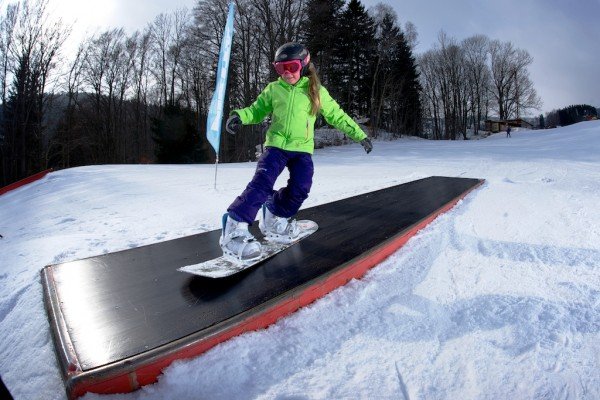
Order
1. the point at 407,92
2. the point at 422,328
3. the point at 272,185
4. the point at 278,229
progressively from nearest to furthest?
the point at 422,328
the point at 272,185
the point at 278,229
the point at 407,92

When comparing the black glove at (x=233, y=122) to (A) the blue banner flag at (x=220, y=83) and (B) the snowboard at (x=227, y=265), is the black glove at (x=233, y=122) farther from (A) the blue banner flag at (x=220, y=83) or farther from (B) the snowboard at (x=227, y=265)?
(A) the blue banner flag at (x=220, y=83)

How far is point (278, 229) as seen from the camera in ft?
8.31

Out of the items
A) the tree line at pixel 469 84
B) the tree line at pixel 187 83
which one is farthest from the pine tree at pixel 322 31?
the tree line at pixel 469 84

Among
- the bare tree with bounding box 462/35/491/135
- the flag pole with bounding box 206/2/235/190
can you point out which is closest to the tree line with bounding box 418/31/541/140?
the bare tree with bounding box 462/35/491/135

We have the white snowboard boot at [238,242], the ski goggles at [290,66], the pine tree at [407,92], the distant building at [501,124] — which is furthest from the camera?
the distant building at [501,124]

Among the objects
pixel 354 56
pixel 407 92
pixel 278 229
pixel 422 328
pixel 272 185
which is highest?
pixel 354 56

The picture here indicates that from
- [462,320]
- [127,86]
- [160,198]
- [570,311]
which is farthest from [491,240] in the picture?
[127,86]

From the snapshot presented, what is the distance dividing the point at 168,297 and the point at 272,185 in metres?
0.97

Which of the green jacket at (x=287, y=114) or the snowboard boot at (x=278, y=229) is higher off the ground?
the green jacket at (x=287, y=114)

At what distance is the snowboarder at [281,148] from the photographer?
2.05m

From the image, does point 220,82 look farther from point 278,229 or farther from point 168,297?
point 168,297

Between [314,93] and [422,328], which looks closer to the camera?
[422,328]

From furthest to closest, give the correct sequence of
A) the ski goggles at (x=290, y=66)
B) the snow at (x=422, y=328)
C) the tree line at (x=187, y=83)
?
the tree line at (x=187, y=83) → the ski goggles at (x=290, y=66) → the snow at (x=422, y=328)

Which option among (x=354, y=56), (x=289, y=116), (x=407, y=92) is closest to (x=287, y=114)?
(x=289, y=116)
